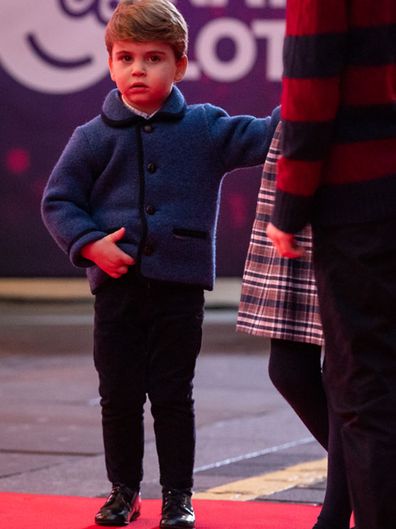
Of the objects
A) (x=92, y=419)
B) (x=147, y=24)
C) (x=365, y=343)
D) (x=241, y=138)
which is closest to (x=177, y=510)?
(x=241, y=138)

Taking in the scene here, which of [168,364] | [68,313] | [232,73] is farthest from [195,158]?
[68,313]

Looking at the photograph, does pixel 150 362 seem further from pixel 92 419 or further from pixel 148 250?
pixel 92 419

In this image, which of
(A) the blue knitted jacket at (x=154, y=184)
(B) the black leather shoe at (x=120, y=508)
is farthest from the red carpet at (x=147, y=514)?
(A) the blue knitted jacket at (x=154, y=184)

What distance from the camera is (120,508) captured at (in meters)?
3.97

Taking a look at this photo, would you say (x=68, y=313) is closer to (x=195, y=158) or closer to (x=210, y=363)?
(x=210, y=363)

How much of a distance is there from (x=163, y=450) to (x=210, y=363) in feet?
15.1

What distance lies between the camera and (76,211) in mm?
3896

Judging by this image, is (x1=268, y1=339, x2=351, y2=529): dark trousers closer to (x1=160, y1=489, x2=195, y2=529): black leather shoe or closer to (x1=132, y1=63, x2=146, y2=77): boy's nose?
(x1=160, y1=489, x2=195, y2=529): black leather shoe

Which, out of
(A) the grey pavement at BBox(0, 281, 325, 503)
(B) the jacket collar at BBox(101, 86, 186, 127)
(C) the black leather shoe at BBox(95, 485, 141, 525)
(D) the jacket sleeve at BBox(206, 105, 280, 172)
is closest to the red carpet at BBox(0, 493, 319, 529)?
(C) the black leather shoe at BBox(95, 485, 141, 525)

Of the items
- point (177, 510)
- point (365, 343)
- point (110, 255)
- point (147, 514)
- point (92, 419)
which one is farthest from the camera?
point (92, 419)

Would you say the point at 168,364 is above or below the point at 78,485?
above

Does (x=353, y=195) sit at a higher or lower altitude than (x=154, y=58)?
lower

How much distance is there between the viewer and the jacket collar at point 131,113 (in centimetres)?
394

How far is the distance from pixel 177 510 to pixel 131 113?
3.52 feet
